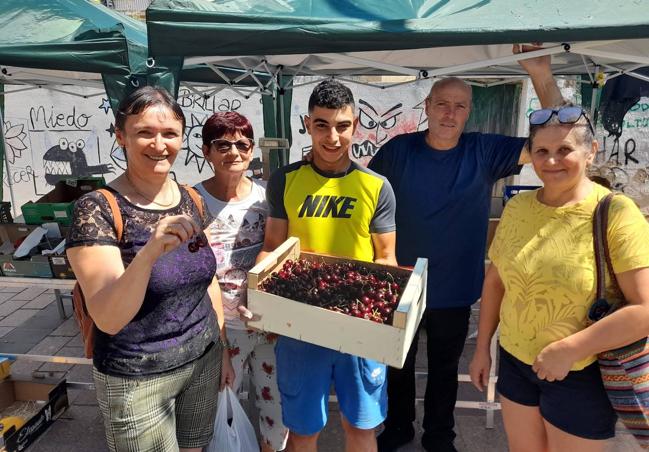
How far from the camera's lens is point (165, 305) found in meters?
1.55

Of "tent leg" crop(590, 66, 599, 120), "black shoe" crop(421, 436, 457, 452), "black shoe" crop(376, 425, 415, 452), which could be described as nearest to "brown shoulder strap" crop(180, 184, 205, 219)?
"black shoe" crop(376, 425, 415, 452)

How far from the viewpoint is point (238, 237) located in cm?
211

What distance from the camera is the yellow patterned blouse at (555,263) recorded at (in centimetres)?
144

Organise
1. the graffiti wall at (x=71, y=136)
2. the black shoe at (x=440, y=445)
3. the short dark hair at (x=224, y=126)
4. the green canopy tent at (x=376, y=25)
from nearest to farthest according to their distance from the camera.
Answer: the green canopy tent at (x=376, y=25) → the short dark hair at (x=224, y=126) → the black shoe at (x=440, y=445) → the graffiti wall at (x=71, y=136)

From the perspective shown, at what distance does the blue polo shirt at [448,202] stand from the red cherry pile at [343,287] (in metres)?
0.61

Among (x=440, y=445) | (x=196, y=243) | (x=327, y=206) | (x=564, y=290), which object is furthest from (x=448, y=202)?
(x=440, y=445)

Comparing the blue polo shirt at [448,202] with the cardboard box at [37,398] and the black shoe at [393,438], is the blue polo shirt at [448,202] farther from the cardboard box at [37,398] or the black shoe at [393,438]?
the cardboard box at [37,398]

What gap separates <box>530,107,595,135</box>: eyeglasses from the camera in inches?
60.4

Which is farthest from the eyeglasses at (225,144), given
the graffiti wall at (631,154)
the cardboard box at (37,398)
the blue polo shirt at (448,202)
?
the graffiti wall at (631,154)

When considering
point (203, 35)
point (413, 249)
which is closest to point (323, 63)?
point (203, 35)

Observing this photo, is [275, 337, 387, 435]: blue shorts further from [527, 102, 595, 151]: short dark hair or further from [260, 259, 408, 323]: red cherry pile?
[527, 102, 595, 151]: short dark hair

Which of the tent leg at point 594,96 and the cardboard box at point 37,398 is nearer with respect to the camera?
the cardboard box at point 37,398

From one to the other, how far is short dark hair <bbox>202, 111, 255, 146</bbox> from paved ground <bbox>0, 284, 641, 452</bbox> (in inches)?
Answer: 82.9

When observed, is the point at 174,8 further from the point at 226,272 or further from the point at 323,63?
the point at 323,63
